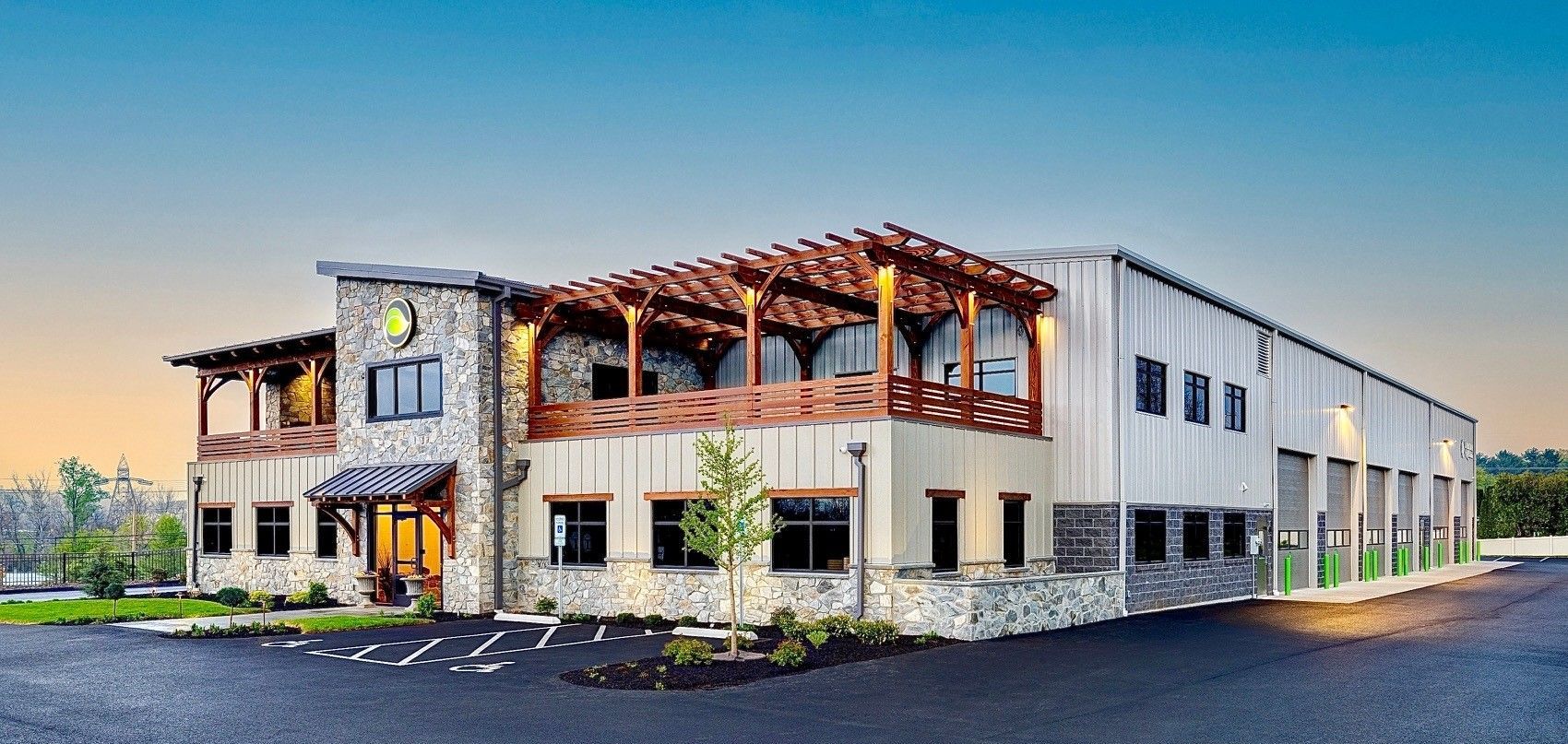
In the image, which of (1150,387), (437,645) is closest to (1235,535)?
(1150,387)

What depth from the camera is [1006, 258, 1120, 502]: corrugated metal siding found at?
21953 mm

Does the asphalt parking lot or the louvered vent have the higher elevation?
the louvered vent

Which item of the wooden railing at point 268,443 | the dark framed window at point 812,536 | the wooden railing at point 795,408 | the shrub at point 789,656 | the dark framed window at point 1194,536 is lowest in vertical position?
the shrub at point 789,656

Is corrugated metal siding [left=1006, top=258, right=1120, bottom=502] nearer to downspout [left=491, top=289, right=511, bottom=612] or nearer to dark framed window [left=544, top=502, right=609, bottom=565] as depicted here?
dark framed window [left=544, top=502, right=609, bottom=565]

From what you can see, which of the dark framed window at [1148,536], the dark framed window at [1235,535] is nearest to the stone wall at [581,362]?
the dark framed window at [1148,536]

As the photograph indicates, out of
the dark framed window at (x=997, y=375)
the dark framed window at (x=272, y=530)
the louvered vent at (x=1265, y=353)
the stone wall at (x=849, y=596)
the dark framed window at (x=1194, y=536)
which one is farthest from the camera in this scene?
the louvered vent at (x=1265, y=353)

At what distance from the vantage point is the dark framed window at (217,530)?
28688 mm

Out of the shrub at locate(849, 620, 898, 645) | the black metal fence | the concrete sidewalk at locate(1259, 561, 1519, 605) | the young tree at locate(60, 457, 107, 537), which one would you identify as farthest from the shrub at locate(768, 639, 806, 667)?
the young tree at locate(60, 457, 107, 537)

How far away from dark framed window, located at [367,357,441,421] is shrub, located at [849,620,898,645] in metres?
10.1

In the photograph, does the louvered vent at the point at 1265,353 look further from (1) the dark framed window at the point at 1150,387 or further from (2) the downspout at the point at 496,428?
(2) the downspout at the point at 496,428

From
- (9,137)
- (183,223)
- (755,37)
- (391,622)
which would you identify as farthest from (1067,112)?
(9,137)

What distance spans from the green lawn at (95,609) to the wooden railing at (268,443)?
Result: 12.4 feet

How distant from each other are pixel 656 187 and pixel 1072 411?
58.2 ft

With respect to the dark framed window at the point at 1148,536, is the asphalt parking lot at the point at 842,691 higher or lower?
lower
